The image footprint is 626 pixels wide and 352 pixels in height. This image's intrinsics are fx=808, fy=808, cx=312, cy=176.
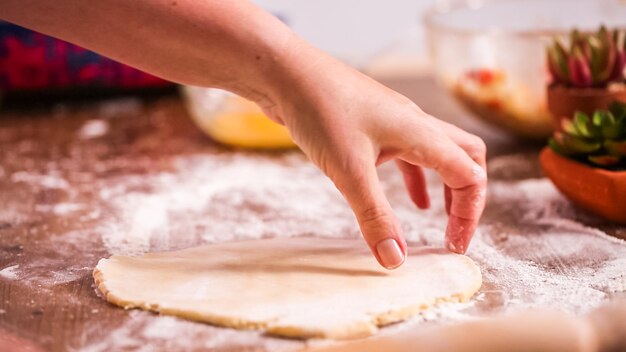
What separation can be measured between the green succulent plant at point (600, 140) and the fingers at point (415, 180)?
9.9 inches

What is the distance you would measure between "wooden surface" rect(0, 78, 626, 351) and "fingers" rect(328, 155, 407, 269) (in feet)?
0.61

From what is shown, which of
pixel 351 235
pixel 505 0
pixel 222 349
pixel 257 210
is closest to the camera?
pixel 222 349

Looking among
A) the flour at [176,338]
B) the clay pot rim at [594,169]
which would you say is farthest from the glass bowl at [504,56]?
the flour at [176,338]

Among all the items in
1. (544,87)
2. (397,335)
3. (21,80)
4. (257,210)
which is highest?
(21,80)

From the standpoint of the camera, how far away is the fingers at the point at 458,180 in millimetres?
1101

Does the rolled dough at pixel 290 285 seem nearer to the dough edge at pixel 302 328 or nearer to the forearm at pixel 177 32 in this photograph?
the dough edge at pixel 302 328

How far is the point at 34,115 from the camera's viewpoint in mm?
2215

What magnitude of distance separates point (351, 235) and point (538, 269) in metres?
0.32

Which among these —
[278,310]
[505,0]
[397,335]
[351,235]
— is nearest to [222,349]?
[278,310]

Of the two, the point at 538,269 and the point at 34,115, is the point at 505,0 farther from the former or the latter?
the point at 34,115

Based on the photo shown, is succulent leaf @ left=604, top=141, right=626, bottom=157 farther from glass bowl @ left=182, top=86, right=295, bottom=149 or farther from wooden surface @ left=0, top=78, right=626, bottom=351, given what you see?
glass bowl @ left=182, top=86, right=295, bottom=149

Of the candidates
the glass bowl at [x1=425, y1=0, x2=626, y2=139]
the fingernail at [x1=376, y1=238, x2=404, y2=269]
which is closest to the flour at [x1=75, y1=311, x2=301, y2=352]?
the fingernail at [x1=376, y1=238, x2=404, y2=269]

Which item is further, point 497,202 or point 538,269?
point 497,202

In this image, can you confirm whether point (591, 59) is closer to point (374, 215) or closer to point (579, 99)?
point (579, 99)
